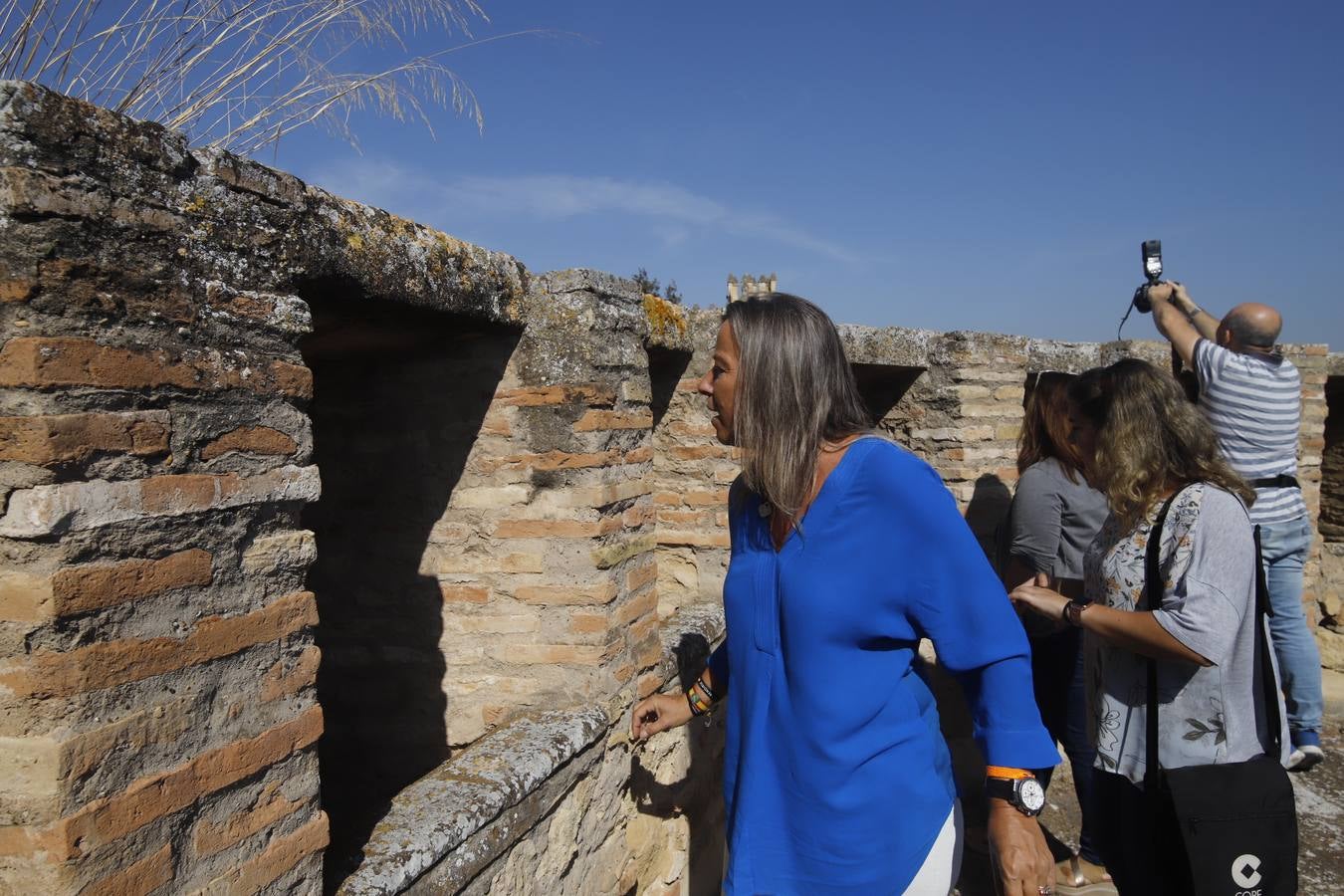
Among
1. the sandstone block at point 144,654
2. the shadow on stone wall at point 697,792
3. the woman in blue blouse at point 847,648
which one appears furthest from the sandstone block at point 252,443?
the shadow on stone wall at point 697,792

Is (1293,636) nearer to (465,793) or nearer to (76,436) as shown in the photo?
(465,793)

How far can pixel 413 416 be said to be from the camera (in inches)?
116

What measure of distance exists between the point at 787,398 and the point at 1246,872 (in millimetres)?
1575

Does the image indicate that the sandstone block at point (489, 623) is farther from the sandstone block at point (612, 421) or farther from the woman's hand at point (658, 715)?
the sandstone block at point (612, 421)

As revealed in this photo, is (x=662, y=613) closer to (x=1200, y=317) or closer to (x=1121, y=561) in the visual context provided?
(x=1121, y=561)

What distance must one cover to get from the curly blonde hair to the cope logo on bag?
820 millimetres

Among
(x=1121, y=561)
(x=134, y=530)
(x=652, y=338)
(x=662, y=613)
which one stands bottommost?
(x=662, y=613)

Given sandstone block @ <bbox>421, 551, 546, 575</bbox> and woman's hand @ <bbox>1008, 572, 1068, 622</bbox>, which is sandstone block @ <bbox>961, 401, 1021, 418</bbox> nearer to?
woman's hand @ <bbox>1008, 572, 1068, 622</bbox>

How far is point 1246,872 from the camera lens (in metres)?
2.08

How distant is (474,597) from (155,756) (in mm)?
1514

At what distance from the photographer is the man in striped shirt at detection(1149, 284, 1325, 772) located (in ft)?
11.7

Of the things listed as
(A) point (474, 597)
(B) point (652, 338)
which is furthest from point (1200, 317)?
A: (A) point (474, 597)

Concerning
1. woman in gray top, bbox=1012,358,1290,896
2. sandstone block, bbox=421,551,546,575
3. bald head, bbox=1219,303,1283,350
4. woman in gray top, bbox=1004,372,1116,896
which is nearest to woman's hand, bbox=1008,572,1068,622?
woman in gray top, bbox=1012,358,1290,896

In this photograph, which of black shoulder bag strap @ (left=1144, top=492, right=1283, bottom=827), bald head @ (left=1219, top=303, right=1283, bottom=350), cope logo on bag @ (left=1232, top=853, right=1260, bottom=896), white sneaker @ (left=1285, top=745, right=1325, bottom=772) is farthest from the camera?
bald head @ (left=1219, top=303, right=1283, bottom=350)
